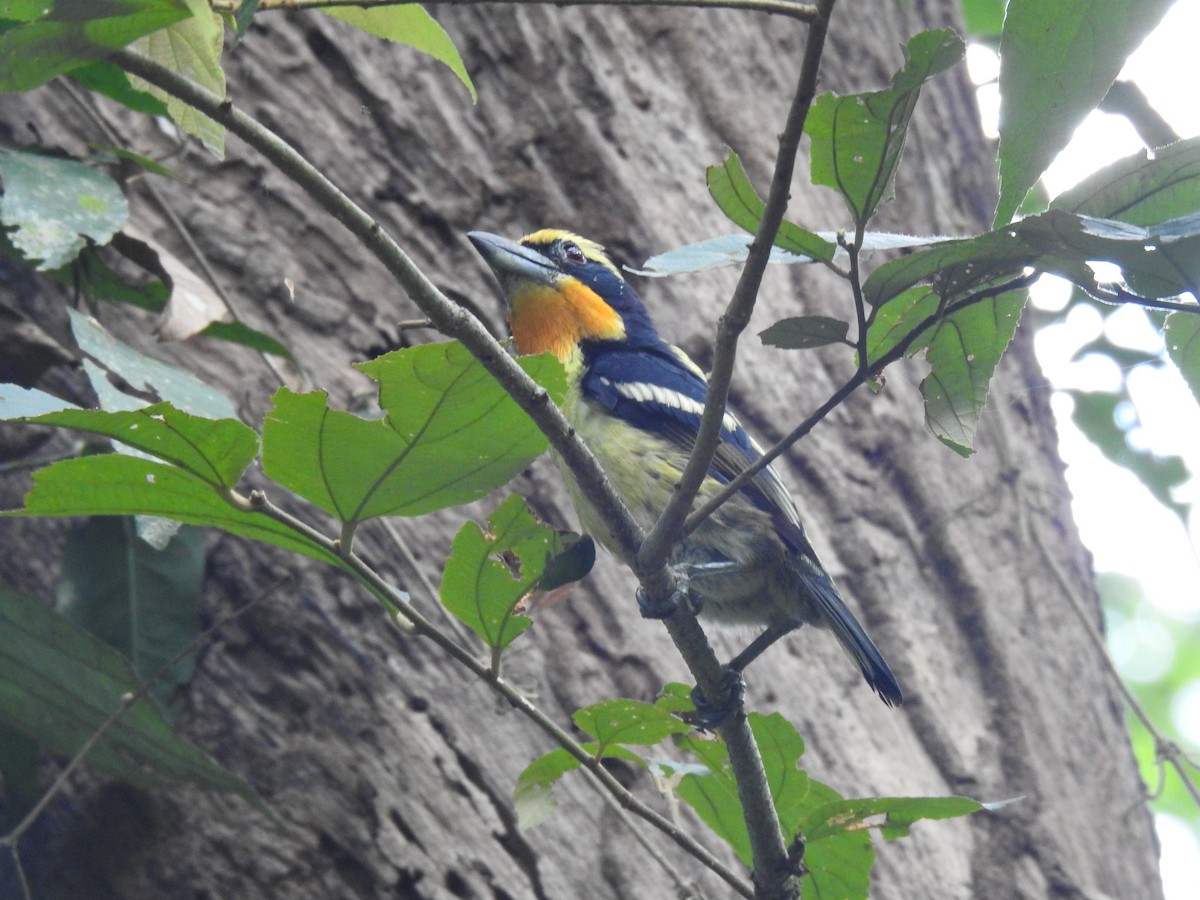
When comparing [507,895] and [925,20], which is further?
[925,20]

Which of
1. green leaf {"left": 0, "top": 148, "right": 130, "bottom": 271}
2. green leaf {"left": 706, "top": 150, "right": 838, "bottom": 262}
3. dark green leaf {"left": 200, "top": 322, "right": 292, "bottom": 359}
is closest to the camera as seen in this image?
green leaf {"left": 706, "top": 150, "right": 838, "bottom": 262}

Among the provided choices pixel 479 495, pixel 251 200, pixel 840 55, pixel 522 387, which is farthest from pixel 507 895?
pixel 840 55

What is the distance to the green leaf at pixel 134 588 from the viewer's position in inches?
95.3

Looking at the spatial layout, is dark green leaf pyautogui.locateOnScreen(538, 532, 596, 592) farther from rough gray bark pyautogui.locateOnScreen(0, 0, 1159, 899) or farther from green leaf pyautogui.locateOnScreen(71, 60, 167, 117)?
green leaf pyautogui.locateOnScreen(71, 60, 167, 117)

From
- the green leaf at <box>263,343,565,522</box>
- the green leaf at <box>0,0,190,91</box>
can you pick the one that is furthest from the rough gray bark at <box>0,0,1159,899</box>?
the green leaf at <box>0,0,190,91</box>

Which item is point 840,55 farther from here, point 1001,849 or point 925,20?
point 1001,849

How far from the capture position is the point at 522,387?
1397 mm

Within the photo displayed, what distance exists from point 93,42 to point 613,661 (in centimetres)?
196

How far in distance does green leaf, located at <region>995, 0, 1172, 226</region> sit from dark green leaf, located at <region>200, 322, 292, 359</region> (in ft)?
5.66

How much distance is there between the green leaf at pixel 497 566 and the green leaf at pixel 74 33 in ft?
2.69

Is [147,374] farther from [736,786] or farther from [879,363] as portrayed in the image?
[879,363]

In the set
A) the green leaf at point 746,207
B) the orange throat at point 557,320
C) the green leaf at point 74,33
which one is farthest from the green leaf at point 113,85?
the green leaf at point 746,207

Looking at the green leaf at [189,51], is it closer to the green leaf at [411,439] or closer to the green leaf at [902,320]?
the green leaf at [411,439]

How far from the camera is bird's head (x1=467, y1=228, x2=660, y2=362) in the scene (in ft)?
10.5
